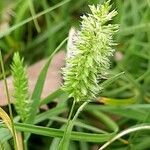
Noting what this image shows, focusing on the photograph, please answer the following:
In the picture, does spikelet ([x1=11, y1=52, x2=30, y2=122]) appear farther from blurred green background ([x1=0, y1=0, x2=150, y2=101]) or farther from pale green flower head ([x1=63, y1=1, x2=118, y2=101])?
blurred green background ([x1=0, y1=0, x2=150, y2=101])

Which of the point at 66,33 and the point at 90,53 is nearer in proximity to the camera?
the point at 90,53

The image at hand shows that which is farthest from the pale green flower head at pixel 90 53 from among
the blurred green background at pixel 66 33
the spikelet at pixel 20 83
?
the blurred green background at pixel 66 33

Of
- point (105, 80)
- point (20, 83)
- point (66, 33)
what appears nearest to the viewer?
point (20, 83)

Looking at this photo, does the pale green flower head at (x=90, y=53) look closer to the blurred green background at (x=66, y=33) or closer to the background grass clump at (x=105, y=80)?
the background grass clump at (x=105, y=80)

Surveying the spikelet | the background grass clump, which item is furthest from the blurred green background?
the spikelet

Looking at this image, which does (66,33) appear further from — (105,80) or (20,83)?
(20,83)

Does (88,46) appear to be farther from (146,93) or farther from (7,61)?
(7,61)

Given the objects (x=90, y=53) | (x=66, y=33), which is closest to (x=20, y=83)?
(x=90, y=53)

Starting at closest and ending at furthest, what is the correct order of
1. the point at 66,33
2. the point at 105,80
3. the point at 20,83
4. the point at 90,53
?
the point at 90,53, the point at 20,83, the point at 105,80, the point at 66,33
